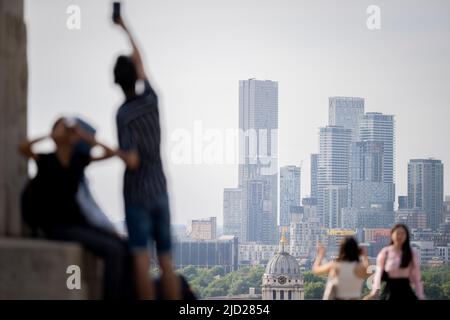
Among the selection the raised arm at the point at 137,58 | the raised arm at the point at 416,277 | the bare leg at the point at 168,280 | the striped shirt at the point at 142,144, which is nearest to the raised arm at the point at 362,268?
the raised arm at the point at 416,277

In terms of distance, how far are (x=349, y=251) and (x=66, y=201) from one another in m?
2.41

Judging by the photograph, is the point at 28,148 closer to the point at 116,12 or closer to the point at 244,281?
the point at 116,12

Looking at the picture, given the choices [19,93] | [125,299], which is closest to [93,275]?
[125,299]

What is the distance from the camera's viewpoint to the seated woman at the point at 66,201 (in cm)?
795

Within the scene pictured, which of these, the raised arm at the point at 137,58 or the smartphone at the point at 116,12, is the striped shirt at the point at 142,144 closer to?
the raised arm at the point at 137,58

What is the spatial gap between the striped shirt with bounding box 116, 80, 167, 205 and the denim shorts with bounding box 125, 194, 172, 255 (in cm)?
5

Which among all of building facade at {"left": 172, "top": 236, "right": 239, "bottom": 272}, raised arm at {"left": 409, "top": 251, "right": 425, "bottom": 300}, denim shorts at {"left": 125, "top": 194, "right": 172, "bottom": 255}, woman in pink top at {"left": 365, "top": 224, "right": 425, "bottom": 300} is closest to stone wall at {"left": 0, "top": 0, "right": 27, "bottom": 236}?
denim shorts at {"left": 125, "top": 194, "right": 172, "bottom": 255}

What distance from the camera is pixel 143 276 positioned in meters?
7.97

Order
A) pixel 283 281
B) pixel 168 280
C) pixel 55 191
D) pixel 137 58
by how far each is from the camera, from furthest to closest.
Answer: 1. pixel 283 281
2. pixel 137 58
3. pixel 168 280
4. pixel 55 191

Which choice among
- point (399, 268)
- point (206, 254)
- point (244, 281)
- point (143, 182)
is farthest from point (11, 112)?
point (206, 254)
